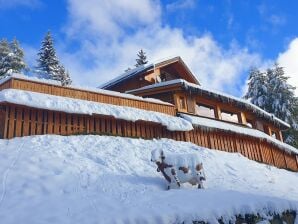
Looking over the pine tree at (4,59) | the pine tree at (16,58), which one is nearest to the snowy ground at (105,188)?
the pine tree at (4,59)

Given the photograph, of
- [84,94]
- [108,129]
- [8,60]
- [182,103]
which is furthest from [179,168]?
[8,60]

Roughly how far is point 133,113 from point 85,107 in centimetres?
254

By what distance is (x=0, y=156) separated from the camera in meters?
12.2

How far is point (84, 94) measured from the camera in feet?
56.5

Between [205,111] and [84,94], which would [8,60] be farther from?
[84,94]

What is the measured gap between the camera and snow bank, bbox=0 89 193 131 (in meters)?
14.7

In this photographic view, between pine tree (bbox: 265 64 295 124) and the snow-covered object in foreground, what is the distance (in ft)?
85.9

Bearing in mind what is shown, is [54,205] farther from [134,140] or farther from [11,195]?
[134,140]

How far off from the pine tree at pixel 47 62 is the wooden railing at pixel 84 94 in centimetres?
2102

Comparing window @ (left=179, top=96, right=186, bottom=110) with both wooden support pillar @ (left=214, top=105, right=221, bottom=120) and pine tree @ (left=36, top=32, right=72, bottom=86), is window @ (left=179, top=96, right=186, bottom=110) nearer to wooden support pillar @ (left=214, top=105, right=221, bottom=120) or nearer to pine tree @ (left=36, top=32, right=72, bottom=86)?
wooden support pillar @ (left=214, top=105, right=221, bottom=120)

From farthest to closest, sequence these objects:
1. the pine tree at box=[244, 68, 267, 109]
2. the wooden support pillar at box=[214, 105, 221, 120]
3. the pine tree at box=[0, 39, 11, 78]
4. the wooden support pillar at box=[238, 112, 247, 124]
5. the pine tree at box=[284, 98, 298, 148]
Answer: the pine tree at box=[244, 68, 267, 109], the pine tree at box=[284, 98, 298, 148], the pine tree at box=[0, 39, 11, 78], the wooden support pillar at box=[238, 112, 247, 124], the wooden support pillar at box=[214, 105, 221, 120]

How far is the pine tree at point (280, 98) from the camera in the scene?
35.8m

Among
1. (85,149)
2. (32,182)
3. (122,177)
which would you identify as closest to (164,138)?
(85,149)

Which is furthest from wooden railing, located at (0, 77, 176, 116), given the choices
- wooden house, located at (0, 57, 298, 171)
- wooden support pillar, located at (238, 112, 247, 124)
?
wooden support pillar, located at (238, 112, 247, 124)
